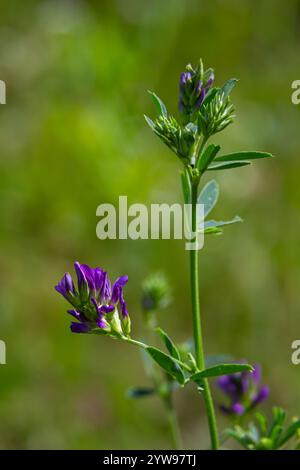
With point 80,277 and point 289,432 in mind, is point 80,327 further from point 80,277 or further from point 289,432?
point 289,432

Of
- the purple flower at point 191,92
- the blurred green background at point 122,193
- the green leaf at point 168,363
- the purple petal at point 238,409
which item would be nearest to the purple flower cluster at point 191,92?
the purple flower at point 191,92

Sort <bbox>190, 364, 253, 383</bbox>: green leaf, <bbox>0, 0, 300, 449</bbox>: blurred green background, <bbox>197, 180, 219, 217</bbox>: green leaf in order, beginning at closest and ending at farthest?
1. <bbox>190, 364, 253, 383</bbox>: green leaf
2. <bbox>197, 180, 219, 217</bbox>: green leaf
3. <bbox>0, 0, 300, 449</bbox>: blurred green background

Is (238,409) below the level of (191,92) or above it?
below

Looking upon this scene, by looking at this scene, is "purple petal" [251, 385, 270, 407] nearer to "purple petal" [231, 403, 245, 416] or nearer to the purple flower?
"purple petal" [231, 403, 245, 416]

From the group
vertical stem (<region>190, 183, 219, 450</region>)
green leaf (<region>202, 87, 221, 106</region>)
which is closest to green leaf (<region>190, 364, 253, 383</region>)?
vertical stem (<region>190, 183, 219, 450</region>)

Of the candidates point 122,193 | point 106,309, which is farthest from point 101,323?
point 122,193
